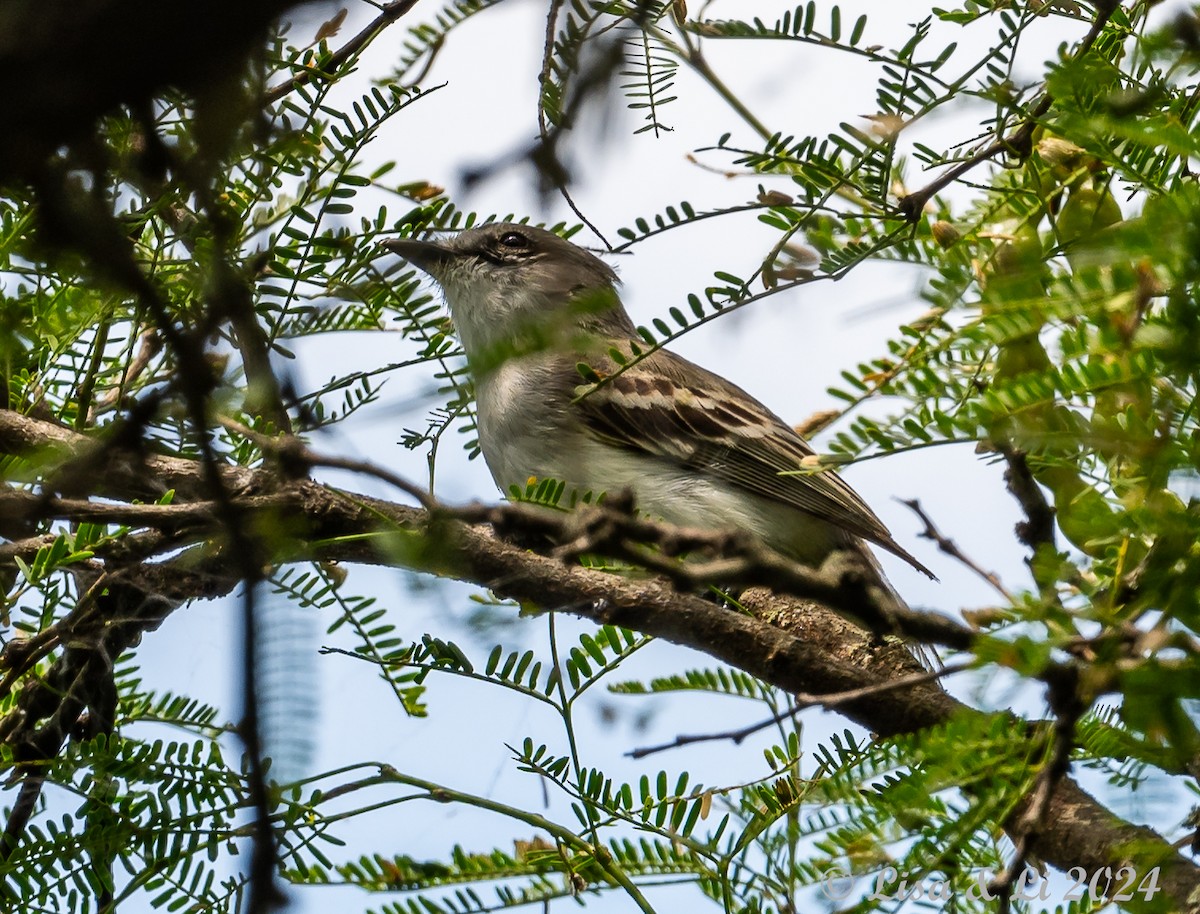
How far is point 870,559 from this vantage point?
639cm

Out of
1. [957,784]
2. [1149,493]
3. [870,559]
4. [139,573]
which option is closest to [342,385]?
[139,573]

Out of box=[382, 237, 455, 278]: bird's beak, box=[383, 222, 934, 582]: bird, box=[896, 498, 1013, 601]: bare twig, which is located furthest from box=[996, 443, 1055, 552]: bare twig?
box=[382, 237, 455, 278]: bird's beak

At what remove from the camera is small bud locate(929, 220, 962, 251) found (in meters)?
2.83

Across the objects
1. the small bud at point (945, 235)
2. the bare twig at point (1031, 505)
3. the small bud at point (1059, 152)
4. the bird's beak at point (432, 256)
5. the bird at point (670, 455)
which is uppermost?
the bird's beak at point (432, 256)

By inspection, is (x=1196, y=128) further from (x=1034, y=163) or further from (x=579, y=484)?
(x=579, y=484)

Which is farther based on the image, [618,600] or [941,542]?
[618,600]

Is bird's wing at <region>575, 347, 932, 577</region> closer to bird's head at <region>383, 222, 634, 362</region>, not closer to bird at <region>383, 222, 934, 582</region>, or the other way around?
bird at <region>383, 222, 934, 582</region>

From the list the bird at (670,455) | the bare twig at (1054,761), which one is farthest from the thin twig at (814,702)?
the bird at (670,455)

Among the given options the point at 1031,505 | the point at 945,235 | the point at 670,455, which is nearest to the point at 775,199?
the point at 945,235

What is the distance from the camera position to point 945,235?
2.95 m

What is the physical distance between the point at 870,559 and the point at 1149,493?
470 cm

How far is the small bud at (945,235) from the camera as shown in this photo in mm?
2832

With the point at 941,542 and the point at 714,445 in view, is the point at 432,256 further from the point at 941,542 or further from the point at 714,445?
the point at 941,542

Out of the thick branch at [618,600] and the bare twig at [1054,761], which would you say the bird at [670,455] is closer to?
the thick branch at [618,600]
